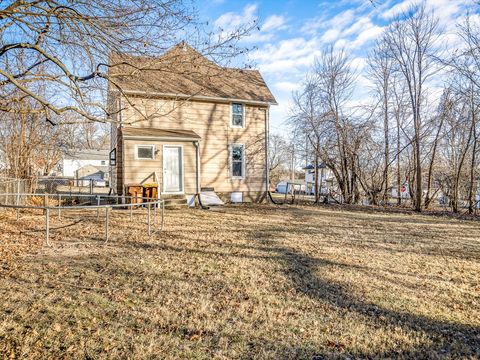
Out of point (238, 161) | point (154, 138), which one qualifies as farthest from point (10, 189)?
point (238, 161)

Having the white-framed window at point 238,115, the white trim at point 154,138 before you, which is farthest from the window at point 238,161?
the white trim at point 154,138

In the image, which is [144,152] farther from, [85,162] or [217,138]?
[85,162]

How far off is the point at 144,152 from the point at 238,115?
5.09 metres

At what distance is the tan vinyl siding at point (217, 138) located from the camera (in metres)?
13.6

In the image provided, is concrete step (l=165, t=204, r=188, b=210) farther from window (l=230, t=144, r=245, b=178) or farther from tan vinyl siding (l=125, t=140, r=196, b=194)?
window (l=230, t=144, r=245, b=178)

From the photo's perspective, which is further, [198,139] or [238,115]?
[238,115]

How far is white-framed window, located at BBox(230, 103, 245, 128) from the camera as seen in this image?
15.3m

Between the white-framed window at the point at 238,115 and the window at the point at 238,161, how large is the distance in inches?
39.9

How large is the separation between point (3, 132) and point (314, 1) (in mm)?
15002

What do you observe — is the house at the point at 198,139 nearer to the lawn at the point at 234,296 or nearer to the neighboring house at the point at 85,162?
the lawn at the point at 234,296

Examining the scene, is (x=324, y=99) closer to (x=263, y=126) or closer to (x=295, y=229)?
(x=263, y=126)

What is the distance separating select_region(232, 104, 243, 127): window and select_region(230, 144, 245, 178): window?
1.05 meters

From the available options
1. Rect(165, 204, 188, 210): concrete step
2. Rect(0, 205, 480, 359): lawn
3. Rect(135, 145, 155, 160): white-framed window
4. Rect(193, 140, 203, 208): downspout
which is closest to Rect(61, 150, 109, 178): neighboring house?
Rect(135, 145, 155, 160): white-framed window

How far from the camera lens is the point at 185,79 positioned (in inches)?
574
